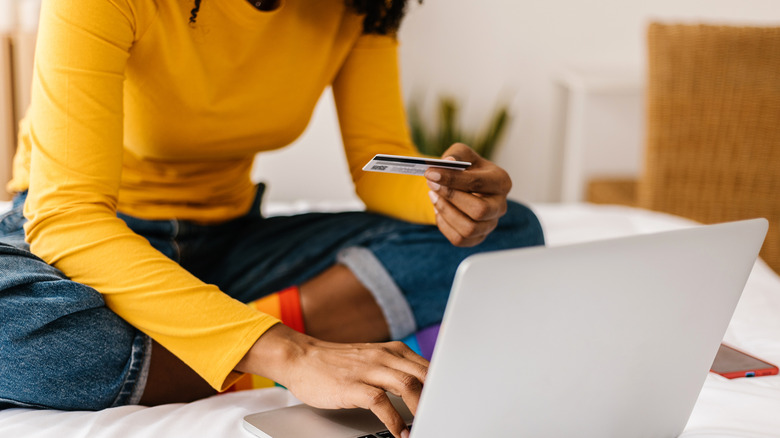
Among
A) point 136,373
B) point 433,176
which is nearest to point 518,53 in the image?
point 433,176

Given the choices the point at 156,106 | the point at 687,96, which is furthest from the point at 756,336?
the point at 687,96

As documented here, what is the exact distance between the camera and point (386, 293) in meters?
0.93

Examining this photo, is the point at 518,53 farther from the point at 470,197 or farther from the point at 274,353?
the point at 274,353

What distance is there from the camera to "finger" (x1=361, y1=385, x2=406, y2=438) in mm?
566

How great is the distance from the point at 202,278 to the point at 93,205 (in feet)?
1.00

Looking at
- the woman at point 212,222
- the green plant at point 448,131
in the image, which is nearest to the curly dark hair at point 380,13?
the woman at point 212,222

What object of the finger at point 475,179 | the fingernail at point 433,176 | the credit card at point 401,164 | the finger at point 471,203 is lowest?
the finger at point 471,203

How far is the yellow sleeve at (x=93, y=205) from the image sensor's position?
2.26ft

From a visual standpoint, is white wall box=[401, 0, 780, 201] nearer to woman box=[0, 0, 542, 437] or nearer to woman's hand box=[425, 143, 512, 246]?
woman box=[0, 0, 542, 437]

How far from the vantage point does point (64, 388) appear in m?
0.68

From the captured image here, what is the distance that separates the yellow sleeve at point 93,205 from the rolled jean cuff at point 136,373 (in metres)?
0.03

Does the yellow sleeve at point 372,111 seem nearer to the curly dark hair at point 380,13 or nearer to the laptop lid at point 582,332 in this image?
the curly dark hair at point 380,13

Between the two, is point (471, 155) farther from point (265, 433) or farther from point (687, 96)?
point (687, 96)

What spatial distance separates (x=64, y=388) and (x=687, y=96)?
1.74 meters
